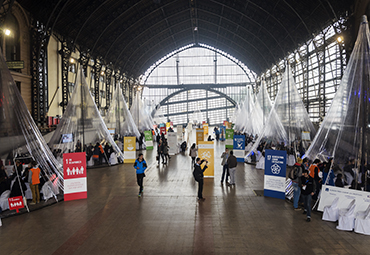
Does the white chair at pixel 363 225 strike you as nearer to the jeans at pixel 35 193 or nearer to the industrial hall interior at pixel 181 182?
the industrial hall interior at pixel 181 182

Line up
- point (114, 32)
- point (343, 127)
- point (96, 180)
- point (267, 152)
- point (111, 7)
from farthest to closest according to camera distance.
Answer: point (114, 32), point (111, 7), point (96, 180), point (267, 152), point (343, 127)

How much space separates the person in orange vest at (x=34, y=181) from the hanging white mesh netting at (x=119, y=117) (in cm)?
1332

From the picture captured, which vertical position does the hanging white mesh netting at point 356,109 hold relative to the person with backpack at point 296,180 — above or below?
above

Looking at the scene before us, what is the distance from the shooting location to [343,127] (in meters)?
7.88

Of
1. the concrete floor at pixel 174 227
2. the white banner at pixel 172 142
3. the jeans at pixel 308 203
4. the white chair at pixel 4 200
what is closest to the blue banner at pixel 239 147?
the white banner at pixel 172 142

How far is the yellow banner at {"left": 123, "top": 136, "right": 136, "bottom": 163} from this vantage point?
618 inches

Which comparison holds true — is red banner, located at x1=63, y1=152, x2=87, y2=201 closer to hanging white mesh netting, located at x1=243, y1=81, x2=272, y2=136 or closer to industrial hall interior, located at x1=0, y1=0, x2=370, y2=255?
industrial hall interior, located at x1=0, y1=0, x2=370, y2=255

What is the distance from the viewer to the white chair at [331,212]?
664cm

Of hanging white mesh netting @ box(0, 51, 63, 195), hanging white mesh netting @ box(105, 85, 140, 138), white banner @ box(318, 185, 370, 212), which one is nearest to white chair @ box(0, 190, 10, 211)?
hanging white mesh netting @ box(0, 51, 63, 195)

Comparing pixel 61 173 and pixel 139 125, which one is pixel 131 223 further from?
pixel 139 125

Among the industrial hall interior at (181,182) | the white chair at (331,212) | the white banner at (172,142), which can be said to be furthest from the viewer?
the white banner at (172,142)

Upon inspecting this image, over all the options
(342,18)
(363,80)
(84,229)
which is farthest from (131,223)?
(342,18)

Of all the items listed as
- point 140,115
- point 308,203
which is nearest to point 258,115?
point 140,115

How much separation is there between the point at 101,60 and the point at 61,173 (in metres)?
26.4
